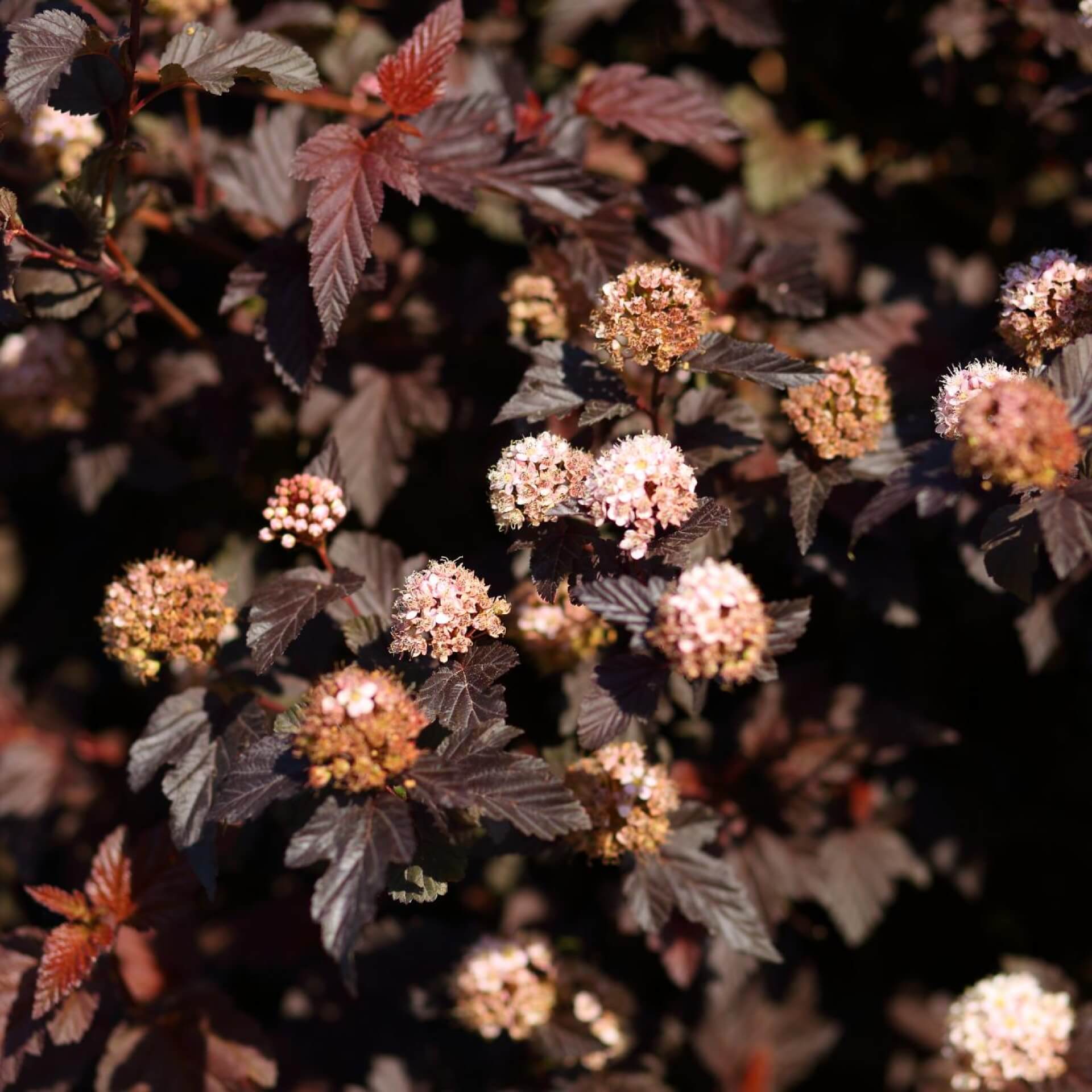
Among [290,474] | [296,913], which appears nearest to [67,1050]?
[296,913]

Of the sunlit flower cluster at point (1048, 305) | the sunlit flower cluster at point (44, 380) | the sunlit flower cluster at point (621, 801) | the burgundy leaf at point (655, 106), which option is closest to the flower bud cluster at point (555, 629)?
the sunlit flower cluster at point (621, 801)

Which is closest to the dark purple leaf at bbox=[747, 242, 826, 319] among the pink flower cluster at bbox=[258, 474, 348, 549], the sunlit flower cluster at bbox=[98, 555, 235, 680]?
the pink flower cluster at bbox=[258, 474, 348, 549]

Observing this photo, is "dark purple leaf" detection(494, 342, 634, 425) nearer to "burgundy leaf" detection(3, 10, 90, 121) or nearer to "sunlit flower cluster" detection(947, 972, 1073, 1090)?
"burgundy leaf" detection(3, 10, 90, 121)

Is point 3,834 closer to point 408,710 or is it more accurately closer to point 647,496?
point 408,710

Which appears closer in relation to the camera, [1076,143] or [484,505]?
[484,505]

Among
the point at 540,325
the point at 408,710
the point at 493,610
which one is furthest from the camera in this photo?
the point at 540,325

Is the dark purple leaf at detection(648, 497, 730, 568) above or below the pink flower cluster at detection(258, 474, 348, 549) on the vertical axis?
above
